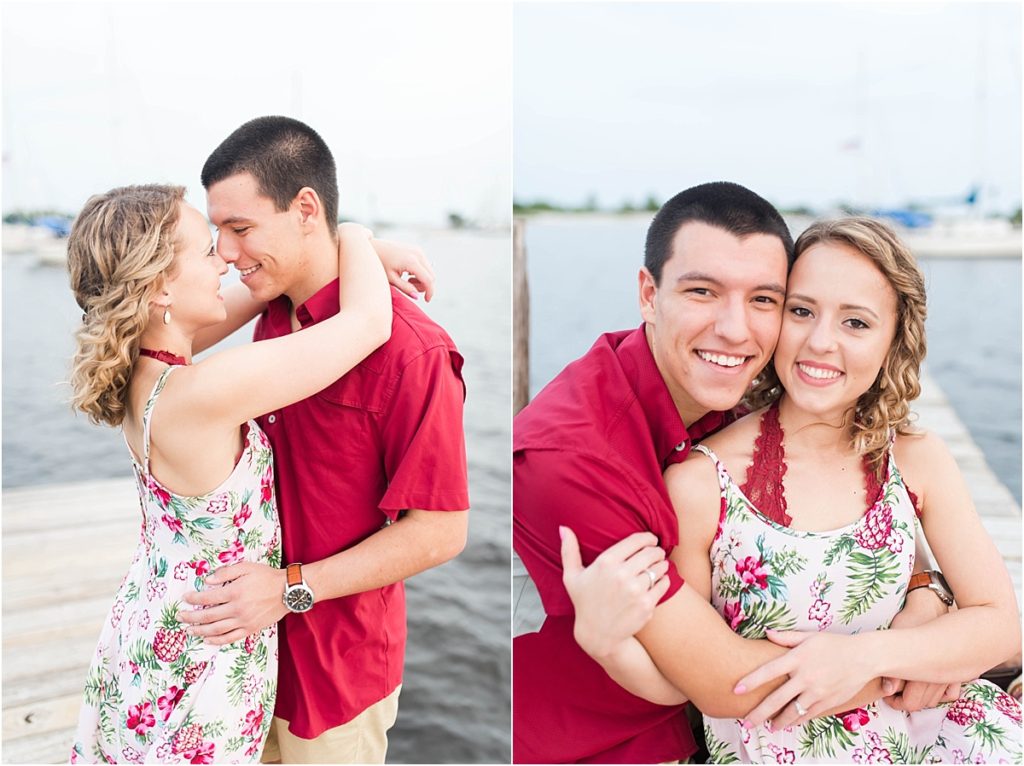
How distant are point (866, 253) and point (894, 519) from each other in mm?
585

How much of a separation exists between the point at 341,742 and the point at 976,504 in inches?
149

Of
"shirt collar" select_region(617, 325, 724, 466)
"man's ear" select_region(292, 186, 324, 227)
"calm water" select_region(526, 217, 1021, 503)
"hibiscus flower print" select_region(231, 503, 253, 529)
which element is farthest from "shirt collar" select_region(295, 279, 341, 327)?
"calm water" select_region(526, 217, 1021, 503)

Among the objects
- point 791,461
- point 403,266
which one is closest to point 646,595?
point 791,461

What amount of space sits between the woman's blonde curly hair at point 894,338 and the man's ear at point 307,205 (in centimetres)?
112

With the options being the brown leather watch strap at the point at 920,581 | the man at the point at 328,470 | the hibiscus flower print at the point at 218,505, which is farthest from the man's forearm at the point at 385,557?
the brown leather watch strap at the point at 920,581

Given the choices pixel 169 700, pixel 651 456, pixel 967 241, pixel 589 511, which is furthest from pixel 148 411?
pixel 967 241

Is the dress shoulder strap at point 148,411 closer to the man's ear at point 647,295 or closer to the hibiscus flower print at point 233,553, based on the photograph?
the hibiscus flower print at point 233,553

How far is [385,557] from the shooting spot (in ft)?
6.07

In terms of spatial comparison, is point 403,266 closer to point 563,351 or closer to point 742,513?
point 742,513

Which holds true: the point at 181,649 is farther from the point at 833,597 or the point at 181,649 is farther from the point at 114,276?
the point at 833,597

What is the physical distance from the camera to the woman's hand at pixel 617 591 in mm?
1621

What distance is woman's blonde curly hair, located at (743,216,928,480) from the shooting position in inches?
69.9

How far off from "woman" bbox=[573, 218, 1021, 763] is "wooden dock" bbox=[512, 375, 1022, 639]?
1.44ft

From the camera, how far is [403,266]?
2.09 m
